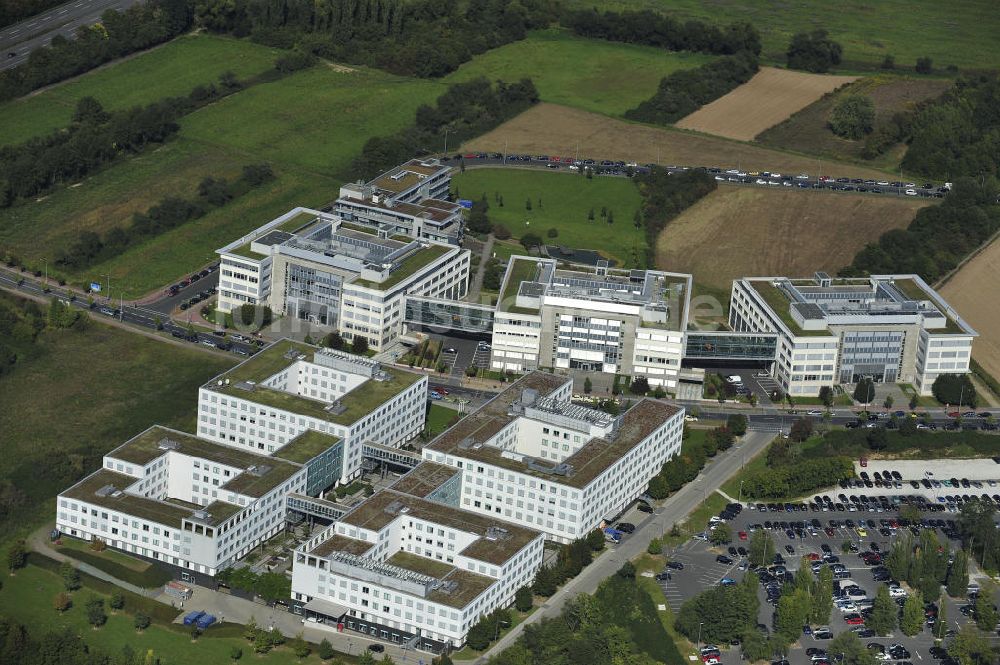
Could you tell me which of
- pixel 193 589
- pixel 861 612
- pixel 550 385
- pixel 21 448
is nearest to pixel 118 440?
pixel 21 448

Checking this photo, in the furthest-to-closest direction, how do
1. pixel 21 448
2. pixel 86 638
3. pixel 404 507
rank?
pixel 21 448 < pixel 404 507 < pixel 86 638

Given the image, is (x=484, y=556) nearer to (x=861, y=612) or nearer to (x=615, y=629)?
(x=615, y=629)

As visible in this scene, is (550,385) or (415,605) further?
(550,385)

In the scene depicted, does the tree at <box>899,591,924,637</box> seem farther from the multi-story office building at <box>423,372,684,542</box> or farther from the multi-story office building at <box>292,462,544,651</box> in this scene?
the multi-story office building at <box>292,462,544,651</box>

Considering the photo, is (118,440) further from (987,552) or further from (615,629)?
(987,552)

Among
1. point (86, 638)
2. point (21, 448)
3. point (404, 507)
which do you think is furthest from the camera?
point (21, 448)

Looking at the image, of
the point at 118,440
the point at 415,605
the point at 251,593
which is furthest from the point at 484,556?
the point at 118,440

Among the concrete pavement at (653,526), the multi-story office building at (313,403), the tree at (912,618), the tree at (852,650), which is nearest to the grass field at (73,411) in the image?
the multi-story office building at (313,403)
